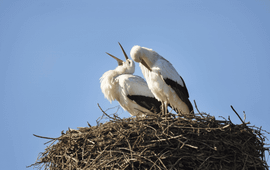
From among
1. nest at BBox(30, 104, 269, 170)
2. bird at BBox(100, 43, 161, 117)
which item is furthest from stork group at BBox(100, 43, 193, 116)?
nest at BBox(30, 104, 269, 170)

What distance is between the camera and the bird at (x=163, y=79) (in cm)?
470

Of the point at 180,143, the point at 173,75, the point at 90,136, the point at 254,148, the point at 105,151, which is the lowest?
the point at 254,148

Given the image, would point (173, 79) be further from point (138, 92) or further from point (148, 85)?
point (138, 92)

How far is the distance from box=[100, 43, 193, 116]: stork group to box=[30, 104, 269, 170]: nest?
25.9 inches

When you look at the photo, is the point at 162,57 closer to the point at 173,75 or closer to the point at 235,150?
the point at 173,75

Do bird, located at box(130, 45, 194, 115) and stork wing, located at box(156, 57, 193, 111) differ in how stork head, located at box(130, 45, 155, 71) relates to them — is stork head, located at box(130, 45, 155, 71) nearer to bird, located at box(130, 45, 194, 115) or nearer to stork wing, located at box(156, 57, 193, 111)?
bird, located at box(130, 45, 194, 115)

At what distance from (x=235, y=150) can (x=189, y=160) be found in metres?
0.56

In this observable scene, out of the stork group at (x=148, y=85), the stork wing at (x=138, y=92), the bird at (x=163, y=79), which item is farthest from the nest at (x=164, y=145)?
the stork wing at (x=138, y=92)

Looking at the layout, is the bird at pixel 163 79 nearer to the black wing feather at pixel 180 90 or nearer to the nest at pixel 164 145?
the black wing feather at pixel 180 90

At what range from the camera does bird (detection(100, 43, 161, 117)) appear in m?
5.49

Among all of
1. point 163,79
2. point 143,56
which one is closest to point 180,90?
point 163,79

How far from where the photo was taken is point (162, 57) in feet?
16.4

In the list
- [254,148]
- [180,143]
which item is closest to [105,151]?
[180,143]

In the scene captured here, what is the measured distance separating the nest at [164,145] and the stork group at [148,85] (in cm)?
66
